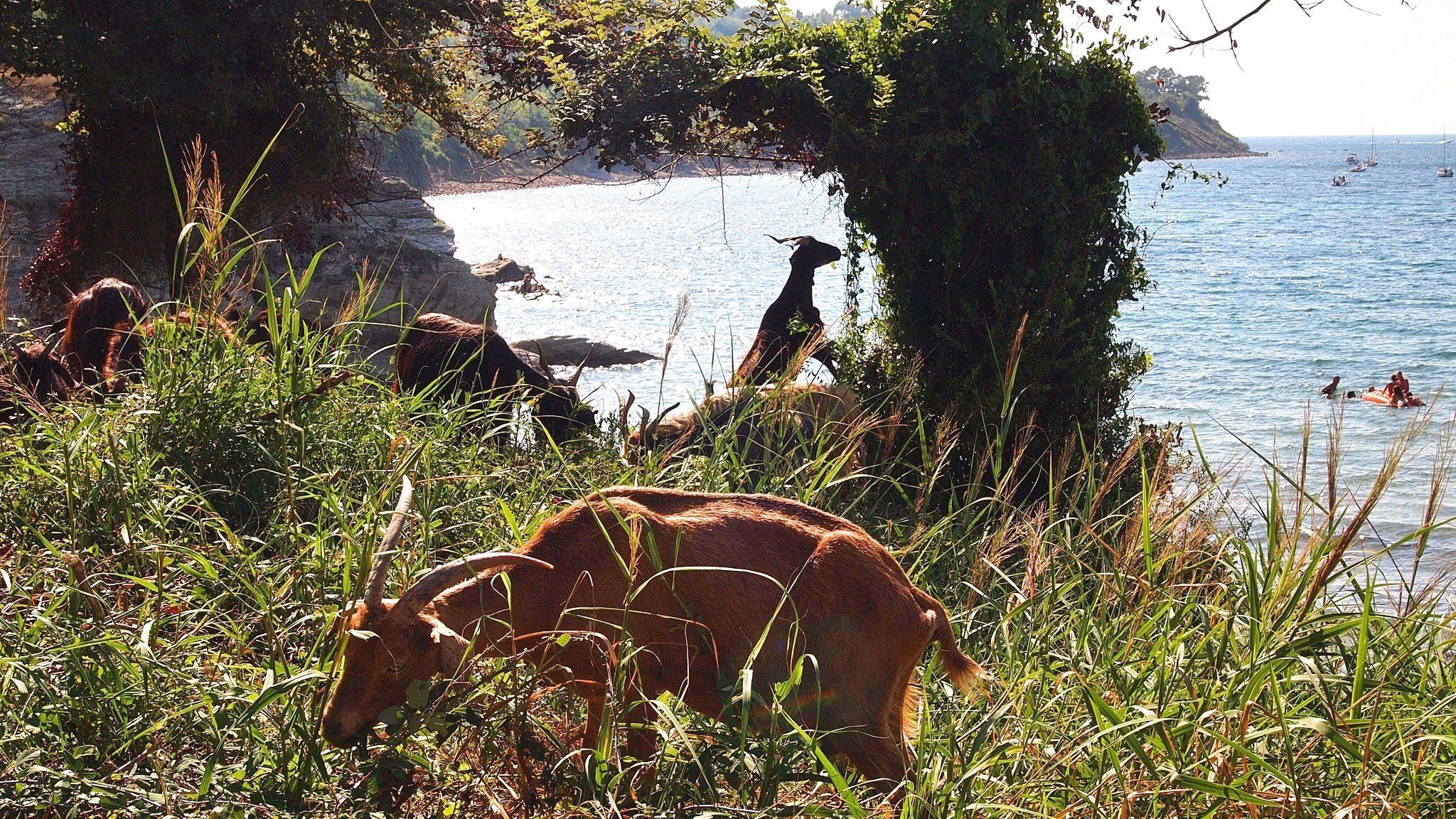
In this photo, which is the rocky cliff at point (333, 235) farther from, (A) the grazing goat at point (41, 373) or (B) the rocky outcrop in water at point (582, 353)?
(A) the grazing goat at point (41, 373)

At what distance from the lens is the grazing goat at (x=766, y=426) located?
5199mm

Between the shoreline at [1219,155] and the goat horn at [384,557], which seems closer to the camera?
the goat horn at [384,557]

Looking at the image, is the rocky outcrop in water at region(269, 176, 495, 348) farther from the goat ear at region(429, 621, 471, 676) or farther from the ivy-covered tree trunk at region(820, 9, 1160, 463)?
the goat ear at region(429, 621, 471, 676)

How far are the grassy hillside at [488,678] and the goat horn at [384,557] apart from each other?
0.25m

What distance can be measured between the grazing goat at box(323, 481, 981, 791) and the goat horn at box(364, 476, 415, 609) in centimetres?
38

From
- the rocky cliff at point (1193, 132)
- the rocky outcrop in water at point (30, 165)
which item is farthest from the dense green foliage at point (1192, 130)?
the rocky outcrop in water at point (30, 165)

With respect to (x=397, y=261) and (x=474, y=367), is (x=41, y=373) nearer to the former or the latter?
(x=474, y=367)

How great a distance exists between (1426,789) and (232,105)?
329 inches

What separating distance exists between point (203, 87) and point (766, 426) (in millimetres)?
5331

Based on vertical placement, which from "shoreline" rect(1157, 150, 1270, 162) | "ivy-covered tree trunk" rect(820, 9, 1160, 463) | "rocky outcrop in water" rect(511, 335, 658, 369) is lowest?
"rocky outcrop in water" rect(511, 335, 658, 369)

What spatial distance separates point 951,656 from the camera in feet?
11.4

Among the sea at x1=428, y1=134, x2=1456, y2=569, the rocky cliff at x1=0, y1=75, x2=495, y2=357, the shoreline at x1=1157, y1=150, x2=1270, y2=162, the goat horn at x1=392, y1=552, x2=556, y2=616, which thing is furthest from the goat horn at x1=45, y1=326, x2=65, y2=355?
the shoreline at x1=1157, y1=150, x2=1270, y2=162

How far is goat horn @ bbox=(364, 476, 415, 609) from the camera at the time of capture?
261cm

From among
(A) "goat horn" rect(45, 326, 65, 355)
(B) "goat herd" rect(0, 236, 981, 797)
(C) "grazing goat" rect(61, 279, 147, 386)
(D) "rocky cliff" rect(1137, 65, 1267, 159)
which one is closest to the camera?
(B) "goat herd" rect(0, 236, 981, 797)
